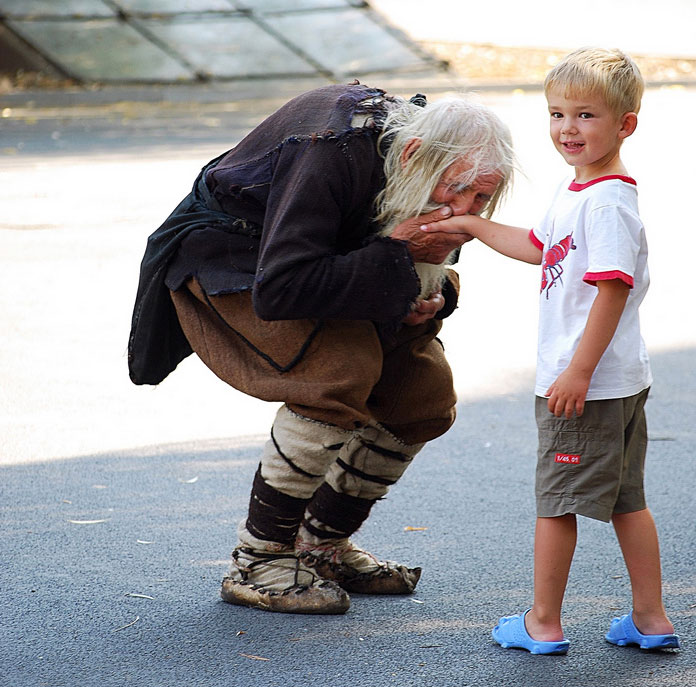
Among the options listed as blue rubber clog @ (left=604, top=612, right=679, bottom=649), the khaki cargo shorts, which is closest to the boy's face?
the khaki cargo shorts

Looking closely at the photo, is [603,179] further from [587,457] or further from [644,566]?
[644,566]

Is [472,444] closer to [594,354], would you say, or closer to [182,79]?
[594,354]

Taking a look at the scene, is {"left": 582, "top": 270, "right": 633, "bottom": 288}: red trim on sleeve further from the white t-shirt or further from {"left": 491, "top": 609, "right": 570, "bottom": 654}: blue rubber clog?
{"left": 491, "top": 609, "right": 570, "bottom": 654}: blue rubber clog

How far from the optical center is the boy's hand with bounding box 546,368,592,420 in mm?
2457

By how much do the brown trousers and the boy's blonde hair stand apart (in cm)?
75

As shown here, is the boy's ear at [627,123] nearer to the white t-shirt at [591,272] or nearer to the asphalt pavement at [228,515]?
the white t-shirt at [591,272]

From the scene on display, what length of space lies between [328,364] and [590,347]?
2.09ft

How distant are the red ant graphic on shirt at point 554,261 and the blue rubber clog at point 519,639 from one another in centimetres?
80

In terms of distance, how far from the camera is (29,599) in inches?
116

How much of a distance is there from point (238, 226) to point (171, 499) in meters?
1.24

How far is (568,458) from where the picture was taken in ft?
8.38

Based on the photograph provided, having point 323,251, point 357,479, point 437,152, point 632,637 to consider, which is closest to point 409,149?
point 437,152

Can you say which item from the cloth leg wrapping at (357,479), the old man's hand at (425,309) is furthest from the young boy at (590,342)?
the cloth leg wrapping at (357,479)

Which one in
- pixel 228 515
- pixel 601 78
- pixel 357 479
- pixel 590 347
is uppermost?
pixel 601 78
